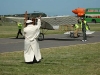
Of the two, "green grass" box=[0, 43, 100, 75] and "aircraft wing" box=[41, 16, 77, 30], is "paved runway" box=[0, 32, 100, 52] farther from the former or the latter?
"green grass" box=[0, 43, 100, 75]

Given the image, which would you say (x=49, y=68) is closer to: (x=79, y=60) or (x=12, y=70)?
(x=12, y=70)

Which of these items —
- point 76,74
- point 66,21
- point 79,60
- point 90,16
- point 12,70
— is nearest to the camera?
point 76,74

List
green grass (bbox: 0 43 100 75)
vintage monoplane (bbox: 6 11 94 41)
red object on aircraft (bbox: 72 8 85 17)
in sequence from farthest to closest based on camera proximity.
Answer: red object on aircraft (bbox: 72 8 85 17), vintage monoplane (bbox: 6 11 94 41), green grass (bbox: 0 43 100 75)

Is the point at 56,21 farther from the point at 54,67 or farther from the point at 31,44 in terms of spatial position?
the point at 54,67

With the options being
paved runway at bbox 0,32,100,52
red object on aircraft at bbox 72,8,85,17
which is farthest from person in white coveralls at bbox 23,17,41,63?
red object on aircraft at bbox 72,8,85,17

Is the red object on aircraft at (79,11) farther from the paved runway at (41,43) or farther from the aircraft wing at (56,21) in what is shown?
the paved runway at (41,43)

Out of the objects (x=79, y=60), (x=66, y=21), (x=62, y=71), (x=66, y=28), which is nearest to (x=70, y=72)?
(x=62, y=71)

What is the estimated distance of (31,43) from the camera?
11.4m

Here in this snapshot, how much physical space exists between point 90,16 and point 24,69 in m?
76.1

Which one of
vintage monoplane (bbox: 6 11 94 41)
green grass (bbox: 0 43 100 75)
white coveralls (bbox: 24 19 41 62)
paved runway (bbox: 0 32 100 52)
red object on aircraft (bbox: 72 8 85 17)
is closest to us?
green grass (bbox: 0 43 100 75)

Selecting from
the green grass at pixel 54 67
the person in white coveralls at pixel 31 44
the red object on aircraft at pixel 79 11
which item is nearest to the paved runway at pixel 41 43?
the green grass at pixel 54 67

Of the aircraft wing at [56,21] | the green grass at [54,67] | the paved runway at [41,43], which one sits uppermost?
the aircraft wing at [56,21]

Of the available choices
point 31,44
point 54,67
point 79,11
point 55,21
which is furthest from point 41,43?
point 79,11

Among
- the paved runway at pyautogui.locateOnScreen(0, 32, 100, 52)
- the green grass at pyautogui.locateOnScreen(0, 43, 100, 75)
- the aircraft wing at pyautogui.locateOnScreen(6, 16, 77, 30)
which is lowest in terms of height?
the paved runway at pyautogui.locateOnScreen(0, 32, 100, 52)
